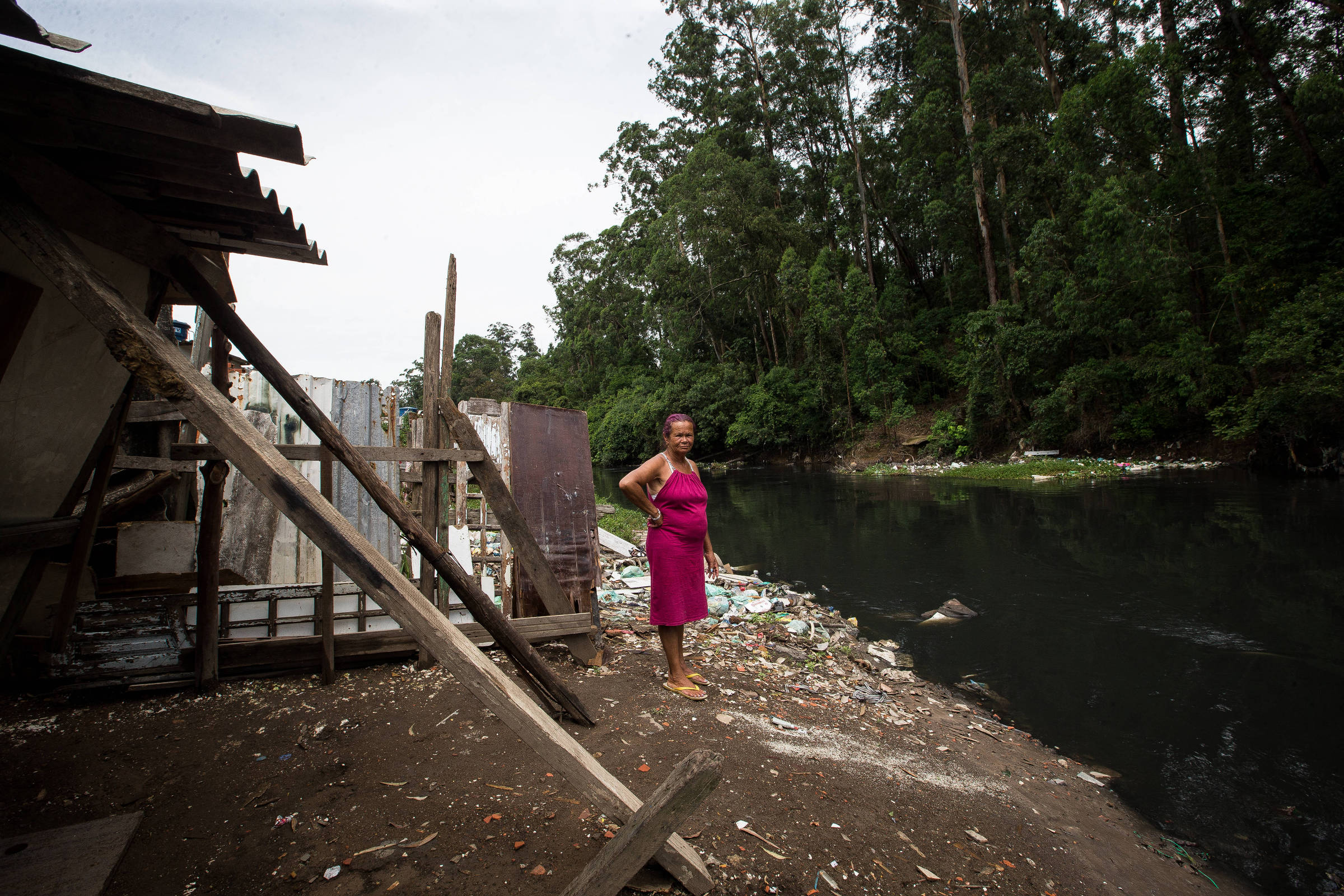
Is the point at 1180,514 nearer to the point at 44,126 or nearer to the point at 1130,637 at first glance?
the point at 1130,637

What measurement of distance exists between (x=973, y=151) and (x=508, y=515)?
24.5 metres

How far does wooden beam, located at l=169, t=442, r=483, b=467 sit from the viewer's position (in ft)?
10.4

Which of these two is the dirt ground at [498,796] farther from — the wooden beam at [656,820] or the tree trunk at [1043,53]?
the tree trunk at [1043,53]

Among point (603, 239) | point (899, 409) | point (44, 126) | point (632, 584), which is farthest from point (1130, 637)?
point (603, 239)

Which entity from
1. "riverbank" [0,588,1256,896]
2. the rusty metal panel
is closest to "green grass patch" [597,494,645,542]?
the rusty metal panel

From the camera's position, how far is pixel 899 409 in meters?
24.7

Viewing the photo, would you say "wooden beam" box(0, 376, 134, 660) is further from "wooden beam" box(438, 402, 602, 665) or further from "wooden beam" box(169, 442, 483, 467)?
"wooden beam" box(438, 402, 602, 665)

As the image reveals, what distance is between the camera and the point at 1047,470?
1702cm

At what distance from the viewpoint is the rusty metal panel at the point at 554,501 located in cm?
411

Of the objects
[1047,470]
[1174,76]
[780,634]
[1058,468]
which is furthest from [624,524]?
[1174,76]

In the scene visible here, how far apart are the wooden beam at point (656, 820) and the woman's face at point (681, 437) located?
2.07m

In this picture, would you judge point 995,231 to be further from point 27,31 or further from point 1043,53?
point 27,31

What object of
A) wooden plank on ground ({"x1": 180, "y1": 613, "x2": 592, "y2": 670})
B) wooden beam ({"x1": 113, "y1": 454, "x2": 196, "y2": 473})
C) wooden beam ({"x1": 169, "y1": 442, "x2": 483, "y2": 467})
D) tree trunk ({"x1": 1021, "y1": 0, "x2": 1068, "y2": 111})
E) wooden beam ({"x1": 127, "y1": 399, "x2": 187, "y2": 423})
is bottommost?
wooden plank on ground ({"x1": 180, "y1": 613, "x2": 592, "y2": 670})

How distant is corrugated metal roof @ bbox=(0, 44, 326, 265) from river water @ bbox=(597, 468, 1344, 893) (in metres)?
4.56
